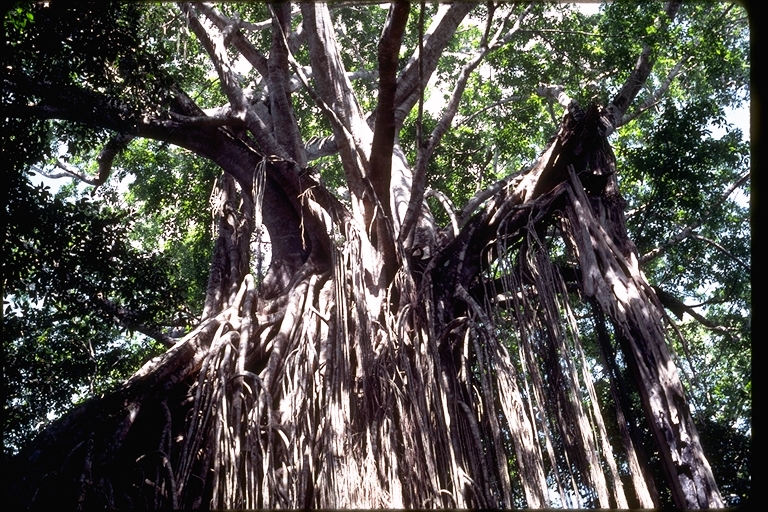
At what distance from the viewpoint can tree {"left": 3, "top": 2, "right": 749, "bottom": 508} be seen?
9.48 feet

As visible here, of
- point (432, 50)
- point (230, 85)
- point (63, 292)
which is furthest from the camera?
point (432, 50)

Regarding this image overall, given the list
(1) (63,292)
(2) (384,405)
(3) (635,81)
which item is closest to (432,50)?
(3) (635,81)

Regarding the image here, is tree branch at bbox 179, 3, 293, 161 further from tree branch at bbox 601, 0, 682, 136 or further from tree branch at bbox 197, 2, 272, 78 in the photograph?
tree branch at bbox 601, 0, 682, 136

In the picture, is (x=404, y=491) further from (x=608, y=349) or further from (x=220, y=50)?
(x=220, y=50)

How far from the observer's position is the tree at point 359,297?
2.89 m

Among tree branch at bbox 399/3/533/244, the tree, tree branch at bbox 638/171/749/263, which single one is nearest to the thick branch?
the tree

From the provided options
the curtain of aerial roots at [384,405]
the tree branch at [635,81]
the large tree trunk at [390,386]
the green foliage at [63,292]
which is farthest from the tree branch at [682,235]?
the green foliage at [63,292]

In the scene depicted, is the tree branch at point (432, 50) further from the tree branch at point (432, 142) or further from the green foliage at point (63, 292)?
the green foliage at point (63, 292)

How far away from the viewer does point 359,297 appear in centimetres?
361

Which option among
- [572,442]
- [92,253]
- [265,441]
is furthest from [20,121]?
[572,442]

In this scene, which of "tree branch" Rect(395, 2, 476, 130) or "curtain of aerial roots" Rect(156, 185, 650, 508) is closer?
"curtain of aerial roots" Rect(156, 185, 650, 508)

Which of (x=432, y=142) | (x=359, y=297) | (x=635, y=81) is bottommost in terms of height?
(x=359, y=297)

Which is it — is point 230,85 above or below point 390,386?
above

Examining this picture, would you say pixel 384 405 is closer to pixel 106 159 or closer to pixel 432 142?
pixel 432 142
